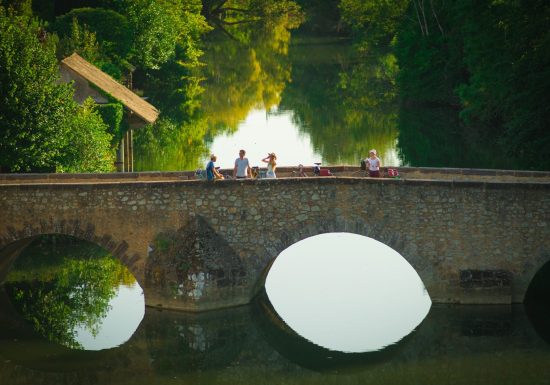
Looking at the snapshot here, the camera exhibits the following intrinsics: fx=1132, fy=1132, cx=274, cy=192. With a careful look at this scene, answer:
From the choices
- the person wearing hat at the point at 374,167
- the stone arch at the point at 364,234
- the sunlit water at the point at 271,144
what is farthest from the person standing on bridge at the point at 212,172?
the sunlit water at the point at 271,144

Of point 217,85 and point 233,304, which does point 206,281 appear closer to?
point 233,304

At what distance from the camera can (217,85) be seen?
7281cm

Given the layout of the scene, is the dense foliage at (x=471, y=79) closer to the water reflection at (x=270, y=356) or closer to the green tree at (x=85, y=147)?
the water reflection at (x=270, y=356)

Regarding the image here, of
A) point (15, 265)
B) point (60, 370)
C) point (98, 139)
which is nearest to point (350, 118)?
point (98, 139)

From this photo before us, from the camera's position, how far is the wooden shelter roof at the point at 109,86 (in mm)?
42531

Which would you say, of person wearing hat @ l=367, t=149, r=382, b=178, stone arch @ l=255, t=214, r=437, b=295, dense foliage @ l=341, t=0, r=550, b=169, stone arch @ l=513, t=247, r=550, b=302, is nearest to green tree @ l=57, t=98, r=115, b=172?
stone arch @ l=255, t=214, r=437, b=295

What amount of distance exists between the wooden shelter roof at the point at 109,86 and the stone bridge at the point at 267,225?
50.7 ft

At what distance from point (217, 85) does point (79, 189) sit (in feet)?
151

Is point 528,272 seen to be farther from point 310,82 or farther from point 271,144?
point 310,82

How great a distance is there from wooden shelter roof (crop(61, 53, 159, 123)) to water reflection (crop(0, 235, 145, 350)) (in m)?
10.2

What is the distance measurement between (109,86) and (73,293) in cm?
1546

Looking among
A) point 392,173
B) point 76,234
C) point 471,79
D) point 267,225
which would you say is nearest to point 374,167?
point 392,173

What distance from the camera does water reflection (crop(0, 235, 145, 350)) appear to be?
1104 inches

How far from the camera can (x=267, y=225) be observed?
2741cm
